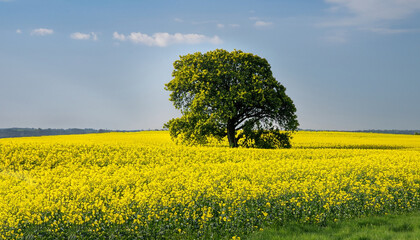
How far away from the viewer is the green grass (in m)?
9.13

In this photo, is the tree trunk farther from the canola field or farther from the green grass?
the green grass

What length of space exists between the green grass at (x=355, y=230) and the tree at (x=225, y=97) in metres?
18.9

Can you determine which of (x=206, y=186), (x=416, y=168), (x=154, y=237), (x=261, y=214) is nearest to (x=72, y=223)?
(x=154, y=237)

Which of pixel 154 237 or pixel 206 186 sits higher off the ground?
pixel 206 186

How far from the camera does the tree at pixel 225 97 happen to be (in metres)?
29.7

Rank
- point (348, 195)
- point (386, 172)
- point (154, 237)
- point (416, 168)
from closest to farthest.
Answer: point (154, 237) → point (348, 195) → point (386, 172) → point (416, 168)

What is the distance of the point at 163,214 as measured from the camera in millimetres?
9414

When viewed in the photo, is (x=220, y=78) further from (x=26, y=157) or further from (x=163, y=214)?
(x=163, y=214)

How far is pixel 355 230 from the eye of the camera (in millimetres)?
9812

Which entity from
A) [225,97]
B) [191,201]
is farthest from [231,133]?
[191,201]

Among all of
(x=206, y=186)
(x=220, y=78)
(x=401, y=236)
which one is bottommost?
(x=401, y=236)

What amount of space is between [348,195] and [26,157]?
55.8ft

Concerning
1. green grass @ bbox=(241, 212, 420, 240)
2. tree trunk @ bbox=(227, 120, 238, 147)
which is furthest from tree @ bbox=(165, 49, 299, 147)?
green grass @ bbox=(241, 212, 420, 240)

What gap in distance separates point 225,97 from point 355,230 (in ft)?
67.9
